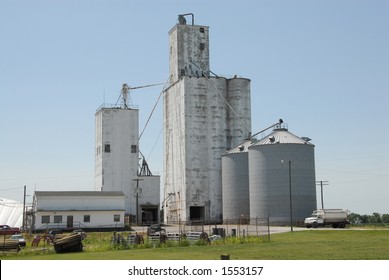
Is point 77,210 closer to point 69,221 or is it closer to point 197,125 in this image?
point 69,221

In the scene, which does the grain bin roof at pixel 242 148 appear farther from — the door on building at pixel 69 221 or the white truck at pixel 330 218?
the door on building at pixel 69 221

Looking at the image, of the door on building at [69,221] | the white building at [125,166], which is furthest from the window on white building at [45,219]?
the white building at [125,166]

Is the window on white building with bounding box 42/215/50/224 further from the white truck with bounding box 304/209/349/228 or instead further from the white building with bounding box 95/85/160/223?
the white truck with bounding box 304/209/349/228

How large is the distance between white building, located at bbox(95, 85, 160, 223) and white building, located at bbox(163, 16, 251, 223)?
14.3 feet

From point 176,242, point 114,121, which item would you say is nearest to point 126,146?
point 114,121

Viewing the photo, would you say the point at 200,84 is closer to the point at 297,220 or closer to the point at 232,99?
the point at 232,99

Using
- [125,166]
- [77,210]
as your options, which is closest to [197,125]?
[125,166]

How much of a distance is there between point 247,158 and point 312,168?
32.1ft

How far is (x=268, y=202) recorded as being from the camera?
69.4m

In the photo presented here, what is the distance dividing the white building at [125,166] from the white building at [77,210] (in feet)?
46.0

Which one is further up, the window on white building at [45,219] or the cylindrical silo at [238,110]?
the cylindrical silo at [238,110]

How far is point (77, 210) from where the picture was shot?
243 ft

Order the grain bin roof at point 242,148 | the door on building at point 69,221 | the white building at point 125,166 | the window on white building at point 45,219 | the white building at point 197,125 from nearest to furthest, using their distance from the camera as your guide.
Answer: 1. the window on white building at point 45,219
2. the door on building at point 69,221
3. the grain bin roof at point 242,148
4. the white building at point 197,125
5. the white building at point 125,166

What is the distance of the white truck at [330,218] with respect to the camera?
60.1 meters
